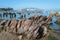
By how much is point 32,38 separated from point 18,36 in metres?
1.38

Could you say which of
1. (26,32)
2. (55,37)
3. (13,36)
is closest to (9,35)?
(13,36)

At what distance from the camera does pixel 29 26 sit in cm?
2450

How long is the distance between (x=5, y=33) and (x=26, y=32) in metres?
2.17

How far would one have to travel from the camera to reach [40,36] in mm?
23359

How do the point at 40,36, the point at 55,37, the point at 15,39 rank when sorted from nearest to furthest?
the point at 15,39, the point at 40,36, the point at 55,37

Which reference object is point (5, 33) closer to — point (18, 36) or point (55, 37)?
point (18, 36)

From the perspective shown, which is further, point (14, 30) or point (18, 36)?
point (14, 30)

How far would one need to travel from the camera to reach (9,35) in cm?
2219

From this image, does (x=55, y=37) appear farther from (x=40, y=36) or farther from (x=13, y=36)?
(x=13, y=36)

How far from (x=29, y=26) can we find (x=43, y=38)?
1.99 m

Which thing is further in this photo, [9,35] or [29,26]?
[29,26]

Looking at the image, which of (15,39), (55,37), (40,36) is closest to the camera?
(15,39)

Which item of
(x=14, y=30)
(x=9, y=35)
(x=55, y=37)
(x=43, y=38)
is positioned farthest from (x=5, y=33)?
(x=55, y=37)

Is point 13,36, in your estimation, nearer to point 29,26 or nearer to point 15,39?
point 15,39
